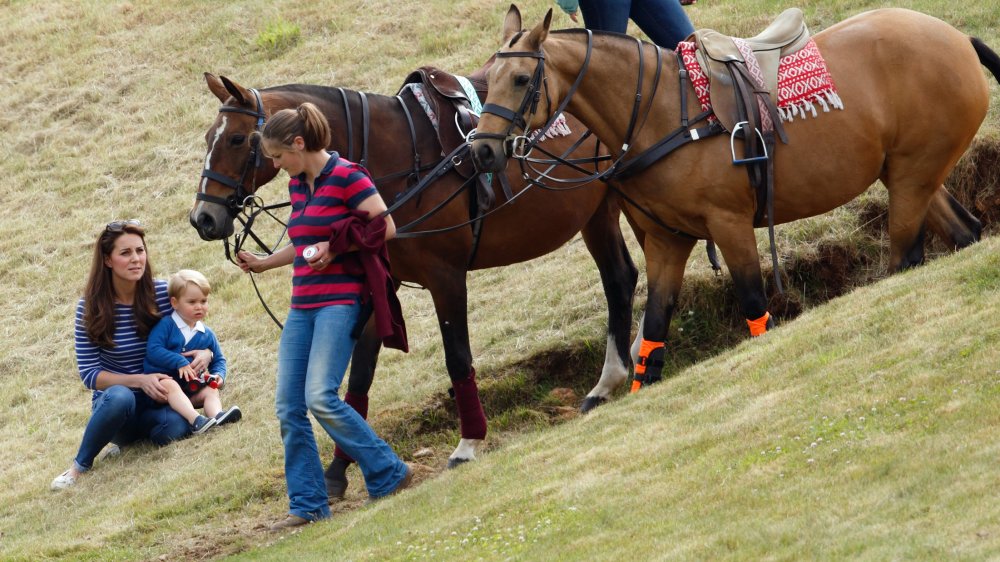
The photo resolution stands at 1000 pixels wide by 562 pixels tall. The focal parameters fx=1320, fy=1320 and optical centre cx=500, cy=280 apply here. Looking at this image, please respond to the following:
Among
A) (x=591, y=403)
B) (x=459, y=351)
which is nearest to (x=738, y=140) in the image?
(x=459, y=351)

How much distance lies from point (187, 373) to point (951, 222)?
5800 mm

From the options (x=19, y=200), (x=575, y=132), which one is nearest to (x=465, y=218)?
(x=575, y=132)

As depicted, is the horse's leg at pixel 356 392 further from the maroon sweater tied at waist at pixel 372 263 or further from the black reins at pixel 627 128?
the black reins at pixel 627 128

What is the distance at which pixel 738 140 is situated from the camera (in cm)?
798

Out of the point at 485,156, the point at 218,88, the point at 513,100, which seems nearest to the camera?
the point at 485,156

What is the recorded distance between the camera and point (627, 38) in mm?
8078

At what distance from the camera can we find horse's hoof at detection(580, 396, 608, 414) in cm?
916

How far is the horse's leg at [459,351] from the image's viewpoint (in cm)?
829

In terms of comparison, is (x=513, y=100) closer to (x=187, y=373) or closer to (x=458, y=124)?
(x=458, y=124)

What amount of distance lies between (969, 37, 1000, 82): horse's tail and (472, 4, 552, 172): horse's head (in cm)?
314

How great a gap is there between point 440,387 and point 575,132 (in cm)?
242

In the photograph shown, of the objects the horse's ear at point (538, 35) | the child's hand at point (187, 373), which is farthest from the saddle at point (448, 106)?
the child's hand at point (187, 373)

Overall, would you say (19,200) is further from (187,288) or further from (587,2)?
(587,2)

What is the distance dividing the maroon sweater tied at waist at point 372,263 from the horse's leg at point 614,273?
237cm
